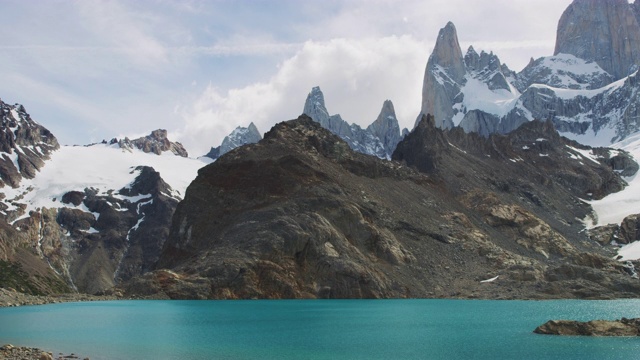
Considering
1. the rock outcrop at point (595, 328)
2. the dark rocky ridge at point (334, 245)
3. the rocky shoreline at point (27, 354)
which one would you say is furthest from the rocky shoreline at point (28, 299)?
the rock outcrop at point (595, 328)

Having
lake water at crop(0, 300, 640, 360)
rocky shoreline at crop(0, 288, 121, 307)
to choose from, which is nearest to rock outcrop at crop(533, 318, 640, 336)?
lake water at crop(0, 300, 640, 360)

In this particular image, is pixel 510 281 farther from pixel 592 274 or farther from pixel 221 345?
pixel 221 345

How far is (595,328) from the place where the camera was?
7081 cm

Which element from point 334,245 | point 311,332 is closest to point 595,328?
point 311,332

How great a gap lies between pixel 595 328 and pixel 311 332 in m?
30.5

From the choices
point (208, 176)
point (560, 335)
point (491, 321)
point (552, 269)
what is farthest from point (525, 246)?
point (560, 335)

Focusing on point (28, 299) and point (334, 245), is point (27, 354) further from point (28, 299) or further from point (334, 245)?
point (334, 245)

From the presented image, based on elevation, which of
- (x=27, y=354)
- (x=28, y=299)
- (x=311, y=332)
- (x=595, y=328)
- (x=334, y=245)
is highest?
(x=334, y=245)

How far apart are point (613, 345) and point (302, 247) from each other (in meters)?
88.3

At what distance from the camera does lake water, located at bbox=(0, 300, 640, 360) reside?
60094 mm

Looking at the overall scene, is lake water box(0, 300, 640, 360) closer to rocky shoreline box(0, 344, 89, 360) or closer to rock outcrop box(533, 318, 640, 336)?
rock outcrop box(533, 318, 640, 336)

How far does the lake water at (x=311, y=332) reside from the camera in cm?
6009

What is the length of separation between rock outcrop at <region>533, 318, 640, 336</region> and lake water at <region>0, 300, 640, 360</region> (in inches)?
84.5

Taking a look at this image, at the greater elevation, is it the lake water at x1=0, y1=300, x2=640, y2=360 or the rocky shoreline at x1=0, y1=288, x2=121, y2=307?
the rocky shoreline at x1=0, y1=288, x2=121, y2=307
